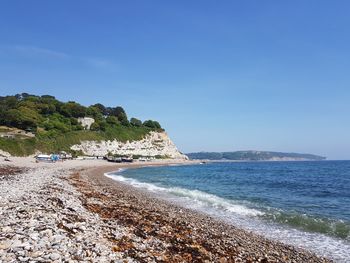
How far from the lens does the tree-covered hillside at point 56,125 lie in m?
88.2

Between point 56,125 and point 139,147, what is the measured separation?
42.6m

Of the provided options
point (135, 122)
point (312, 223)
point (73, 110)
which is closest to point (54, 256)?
point (312, 223)

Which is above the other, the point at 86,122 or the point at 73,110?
the point at 73,110

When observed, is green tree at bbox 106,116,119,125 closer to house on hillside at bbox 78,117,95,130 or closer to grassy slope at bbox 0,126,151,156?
grassy slope at bbox 0,126,151,156

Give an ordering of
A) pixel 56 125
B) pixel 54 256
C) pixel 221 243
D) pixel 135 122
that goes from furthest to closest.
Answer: pixel 135 122, pixel 56 125, pixel 221 243, pixel 54 256

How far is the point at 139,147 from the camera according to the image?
143m

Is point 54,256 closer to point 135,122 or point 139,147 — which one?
point 139,147

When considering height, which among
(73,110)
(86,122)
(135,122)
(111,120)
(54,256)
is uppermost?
(73,110)

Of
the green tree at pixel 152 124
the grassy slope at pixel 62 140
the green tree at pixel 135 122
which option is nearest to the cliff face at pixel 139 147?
the grassy slope at pixel 62 140

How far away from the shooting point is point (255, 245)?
1339 cm

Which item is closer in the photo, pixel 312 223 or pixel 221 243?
pixel 221 243

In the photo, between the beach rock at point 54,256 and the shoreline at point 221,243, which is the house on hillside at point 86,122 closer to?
the shoreline at point 221,243

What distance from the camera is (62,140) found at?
104 meters

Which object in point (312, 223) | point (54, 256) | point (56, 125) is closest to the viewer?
point (54, 256)
